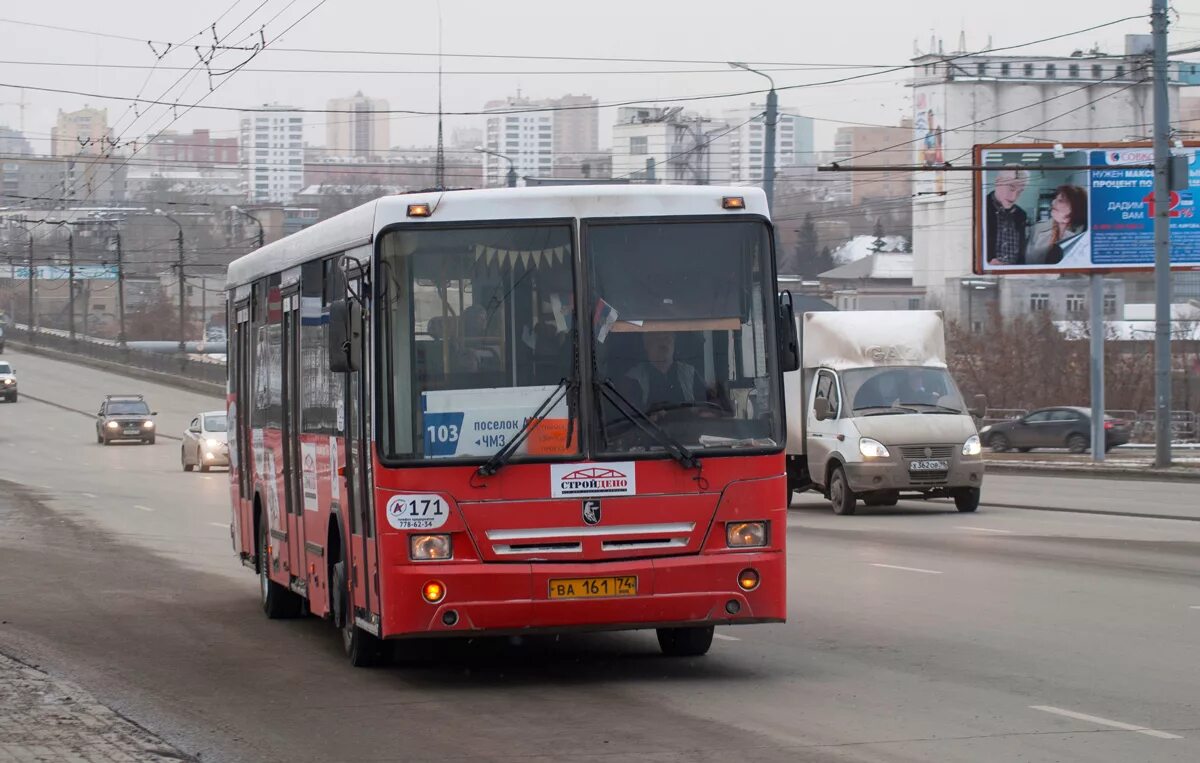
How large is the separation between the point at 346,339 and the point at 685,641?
2796 mm

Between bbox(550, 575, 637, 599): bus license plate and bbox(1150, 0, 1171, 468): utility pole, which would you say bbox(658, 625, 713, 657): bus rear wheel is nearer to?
bbox(550, 575, 637, 599): bus license plate

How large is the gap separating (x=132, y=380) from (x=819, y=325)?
6511 cm

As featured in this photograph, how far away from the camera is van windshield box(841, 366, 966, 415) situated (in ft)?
80.6

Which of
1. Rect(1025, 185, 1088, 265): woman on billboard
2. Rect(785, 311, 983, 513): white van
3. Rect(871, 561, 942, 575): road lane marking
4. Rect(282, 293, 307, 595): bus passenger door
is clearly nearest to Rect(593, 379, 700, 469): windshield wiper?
Rect(282, 293, 307, 595): bus passenger door

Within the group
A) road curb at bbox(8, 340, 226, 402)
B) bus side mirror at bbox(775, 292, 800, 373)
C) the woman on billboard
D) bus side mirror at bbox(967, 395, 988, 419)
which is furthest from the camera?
road curb at bbox(8, 340, 226, 402)

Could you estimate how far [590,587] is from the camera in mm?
9523

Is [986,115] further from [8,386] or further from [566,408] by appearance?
[566,408]

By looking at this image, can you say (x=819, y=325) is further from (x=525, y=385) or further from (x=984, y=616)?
(x=525, y=385)

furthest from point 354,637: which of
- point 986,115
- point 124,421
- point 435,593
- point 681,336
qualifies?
point 986,115

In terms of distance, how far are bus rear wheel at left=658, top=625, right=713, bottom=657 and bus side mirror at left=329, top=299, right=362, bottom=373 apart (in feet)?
8.20

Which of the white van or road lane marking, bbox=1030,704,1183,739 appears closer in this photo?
road lane marking, bbox=1030,704,1183,739

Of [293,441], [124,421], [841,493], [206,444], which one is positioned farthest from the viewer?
[124,421]

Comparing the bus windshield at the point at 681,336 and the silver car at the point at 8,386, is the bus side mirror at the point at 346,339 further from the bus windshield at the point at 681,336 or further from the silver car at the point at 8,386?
the silver car at the point at 8,386

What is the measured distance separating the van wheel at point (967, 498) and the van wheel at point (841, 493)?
1.37 metres
